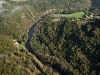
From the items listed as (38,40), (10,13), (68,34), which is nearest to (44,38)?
(38,40)

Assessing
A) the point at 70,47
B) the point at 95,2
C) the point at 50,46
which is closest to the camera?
the point at 70,47

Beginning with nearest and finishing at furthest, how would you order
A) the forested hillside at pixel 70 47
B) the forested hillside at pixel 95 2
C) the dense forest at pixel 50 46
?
1. the dense forest at pixel 50 46
2. the forested hillside at pixel 70 47
3. the forested hillside at pixel 95 2

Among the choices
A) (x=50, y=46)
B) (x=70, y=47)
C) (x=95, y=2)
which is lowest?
(x=50, y=46)

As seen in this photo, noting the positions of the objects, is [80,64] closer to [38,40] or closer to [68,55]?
[68,55]

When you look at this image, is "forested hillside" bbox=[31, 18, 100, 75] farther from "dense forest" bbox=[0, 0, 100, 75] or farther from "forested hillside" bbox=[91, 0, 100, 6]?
"forested hillside" bbox=[91, 0, 100, 6]

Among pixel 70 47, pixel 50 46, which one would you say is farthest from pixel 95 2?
pixel 70 47

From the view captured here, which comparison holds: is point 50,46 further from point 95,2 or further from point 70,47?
point 95,2

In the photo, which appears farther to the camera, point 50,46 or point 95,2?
point 95,2

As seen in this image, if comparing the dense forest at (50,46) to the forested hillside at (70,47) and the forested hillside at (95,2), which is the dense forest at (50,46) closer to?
the forested hillside at (70,47)

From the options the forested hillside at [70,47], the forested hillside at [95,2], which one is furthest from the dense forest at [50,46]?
the forested hillside at [95,2]

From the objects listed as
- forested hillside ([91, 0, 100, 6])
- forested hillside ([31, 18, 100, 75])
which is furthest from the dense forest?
forested hillside ([91, 0, 100, 6])
